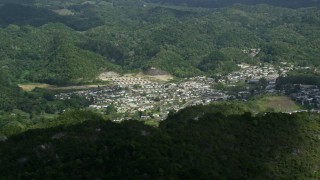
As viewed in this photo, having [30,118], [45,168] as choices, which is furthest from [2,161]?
[30,118]

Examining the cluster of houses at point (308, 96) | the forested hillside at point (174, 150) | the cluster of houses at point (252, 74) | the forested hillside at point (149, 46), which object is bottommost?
the forested hillside at point (149, 46)

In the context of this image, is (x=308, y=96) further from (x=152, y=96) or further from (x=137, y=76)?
(x=137, y=76)

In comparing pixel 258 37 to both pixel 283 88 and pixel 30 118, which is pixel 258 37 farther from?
pixel 30 118

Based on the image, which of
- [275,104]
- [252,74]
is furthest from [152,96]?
[252,74]

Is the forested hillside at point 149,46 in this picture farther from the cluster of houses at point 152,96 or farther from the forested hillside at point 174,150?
the forested hillside at point 174,150

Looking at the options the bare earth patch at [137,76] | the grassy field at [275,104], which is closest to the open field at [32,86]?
the bare earth patch at [137,76]
